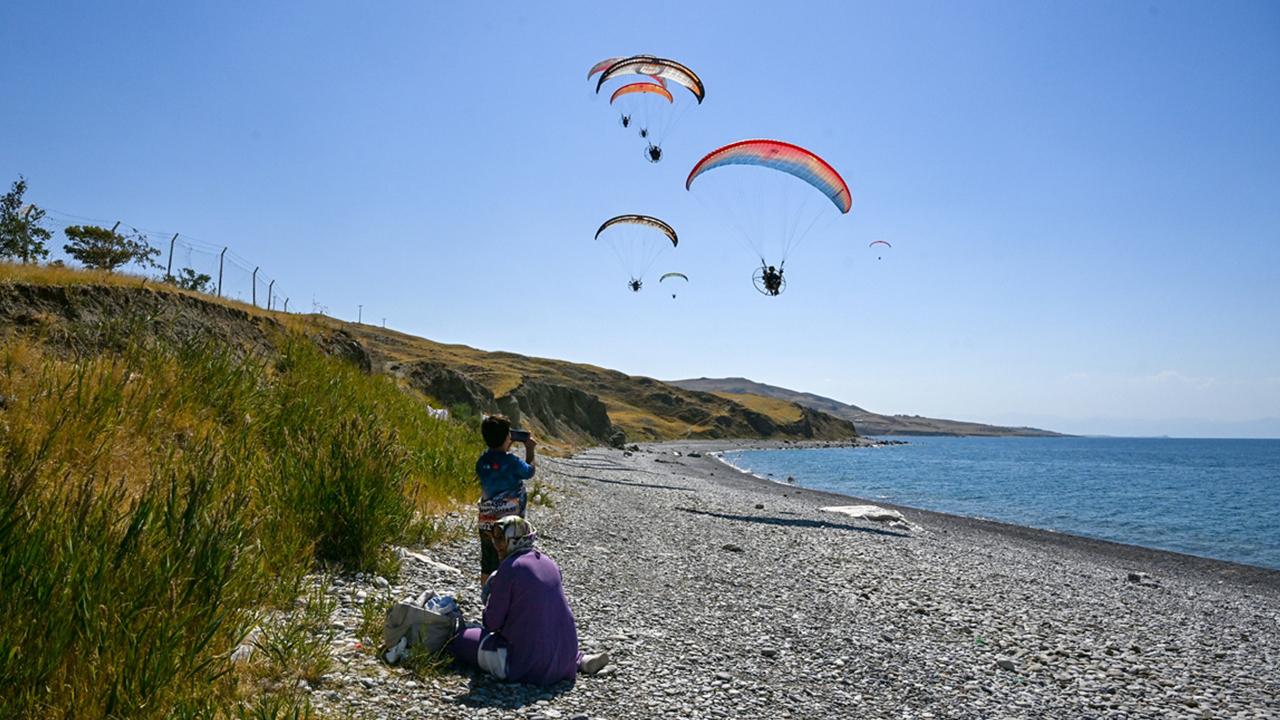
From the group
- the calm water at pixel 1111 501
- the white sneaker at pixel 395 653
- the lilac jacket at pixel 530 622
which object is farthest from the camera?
the calm water at pixel 1111 501

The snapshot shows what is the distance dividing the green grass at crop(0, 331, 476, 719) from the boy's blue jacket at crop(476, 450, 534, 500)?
1.20 m

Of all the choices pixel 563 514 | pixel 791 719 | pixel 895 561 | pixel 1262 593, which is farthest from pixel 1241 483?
pixel 791 719

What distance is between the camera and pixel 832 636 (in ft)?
26.6

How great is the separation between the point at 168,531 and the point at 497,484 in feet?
10.3

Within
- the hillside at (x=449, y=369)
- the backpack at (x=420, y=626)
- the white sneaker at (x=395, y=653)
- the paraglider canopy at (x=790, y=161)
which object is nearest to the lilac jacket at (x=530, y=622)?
the backpack at (x=420, y=626)

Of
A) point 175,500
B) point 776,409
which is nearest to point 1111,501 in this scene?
point 175,500

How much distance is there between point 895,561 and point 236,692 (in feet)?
41.7

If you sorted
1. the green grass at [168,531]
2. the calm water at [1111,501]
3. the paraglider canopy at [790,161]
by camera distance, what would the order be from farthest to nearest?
1. the calm water at [1111,501]
2. the paraglider canopy at [790,161]
3. the green grass at [168,531]

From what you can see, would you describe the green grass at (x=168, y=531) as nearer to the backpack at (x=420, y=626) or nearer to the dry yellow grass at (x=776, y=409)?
the backpack at (x=420, y=626)

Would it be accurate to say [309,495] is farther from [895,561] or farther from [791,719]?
[895,561]

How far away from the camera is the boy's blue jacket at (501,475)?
7.33 meters

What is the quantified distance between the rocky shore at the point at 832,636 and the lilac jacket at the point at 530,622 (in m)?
0.20

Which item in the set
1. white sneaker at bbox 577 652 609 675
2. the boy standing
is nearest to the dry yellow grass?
the boy standing

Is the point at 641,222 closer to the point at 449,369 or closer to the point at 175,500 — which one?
the point at 449,369
